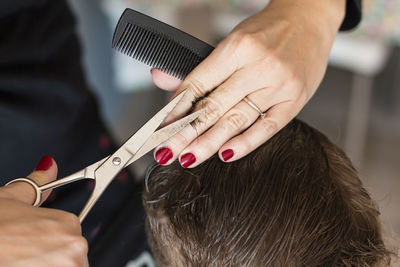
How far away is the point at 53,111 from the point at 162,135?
1.35 feet

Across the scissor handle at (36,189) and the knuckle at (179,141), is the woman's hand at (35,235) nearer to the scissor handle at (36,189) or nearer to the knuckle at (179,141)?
the scissor handle at (36,189)

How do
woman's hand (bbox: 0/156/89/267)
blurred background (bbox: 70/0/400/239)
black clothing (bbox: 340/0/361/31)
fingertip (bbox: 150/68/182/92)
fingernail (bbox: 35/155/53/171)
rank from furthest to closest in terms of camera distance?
blurred background (bbox: 70/0/400/239) < black clothing (bbox: 340/0/361/31) < fingertip (bbox: 150/68/182/92) < fingernail (bbox: 35/155/53/171) < woman's hand (bbox: 0/156/89/267)

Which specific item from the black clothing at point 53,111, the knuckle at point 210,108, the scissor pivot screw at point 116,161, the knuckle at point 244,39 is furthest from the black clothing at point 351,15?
the scissor pivot screw at point 116,161

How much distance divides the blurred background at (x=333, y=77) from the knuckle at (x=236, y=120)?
54 cm

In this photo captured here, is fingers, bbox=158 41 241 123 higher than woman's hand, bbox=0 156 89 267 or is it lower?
higher

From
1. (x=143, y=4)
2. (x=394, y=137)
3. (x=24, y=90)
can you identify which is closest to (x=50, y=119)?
(x=24, y=90)

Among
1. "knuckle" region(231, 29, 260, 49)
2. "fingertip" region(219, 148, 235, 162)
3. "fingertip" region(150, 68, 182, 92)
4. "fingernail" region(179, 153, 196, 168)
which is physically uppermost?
"knuckle" region(231, 29, 260, 49)

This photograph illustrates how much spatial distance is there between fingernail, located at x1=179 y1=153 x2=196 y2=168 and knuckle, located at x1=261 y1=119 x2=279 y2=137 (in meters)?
0.12

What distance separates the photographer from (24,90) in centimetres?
95

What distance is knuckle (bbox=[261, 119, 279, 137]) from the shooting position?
2.32 feet

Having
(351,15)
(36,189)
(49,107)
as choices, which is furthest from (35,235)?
(351,15)

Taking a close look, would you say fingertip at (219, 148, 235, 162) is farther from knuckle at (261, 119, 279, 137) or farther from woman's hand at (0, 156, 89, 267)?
woman's hand at (0, 156, 89, 267)

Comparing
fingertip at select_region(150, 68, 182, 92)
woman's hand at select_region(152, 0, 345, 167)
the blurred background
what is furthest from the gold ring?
the blurred background

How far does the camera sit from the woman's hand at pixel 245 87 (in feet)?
2.24
